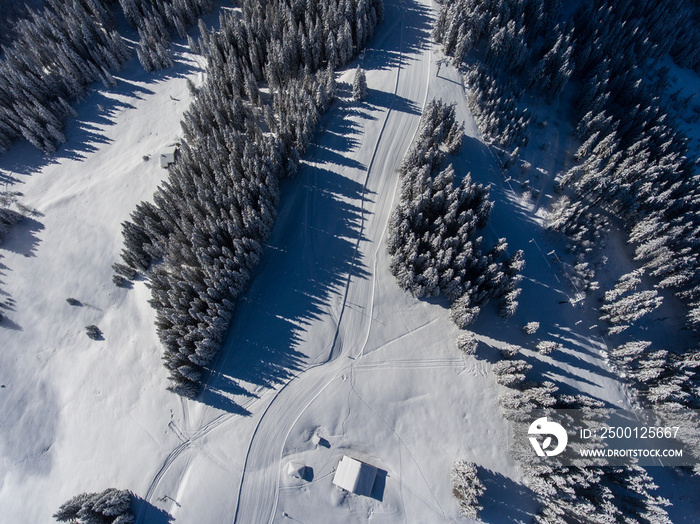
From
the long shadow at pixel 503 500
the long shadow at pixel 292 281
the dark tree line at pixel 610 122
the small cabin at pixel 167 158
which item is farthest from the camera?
the small cabin at pixel 167 158

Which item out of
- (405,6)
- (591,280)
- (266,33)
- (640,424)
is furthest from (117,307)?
(405,6)

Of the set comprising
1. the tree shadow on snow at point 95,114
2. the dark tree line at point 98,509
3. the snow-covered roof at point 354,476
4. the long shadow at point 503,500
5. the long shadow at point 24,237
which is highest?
the tree shadow on snow at point 95,114

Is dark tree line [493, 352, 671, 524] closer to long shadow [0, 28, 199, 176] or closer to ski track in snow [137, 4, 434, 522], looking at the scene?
ski track in snow [137, 4, 434, 522]

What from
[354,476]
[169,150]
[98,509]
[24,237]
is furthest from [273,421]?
[24,237]

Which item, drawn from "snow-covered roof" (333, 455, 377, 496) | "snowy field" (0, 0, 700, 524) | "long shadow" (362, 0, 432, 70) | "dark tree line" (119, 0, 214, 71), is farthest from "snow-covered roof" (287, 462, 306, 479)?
"dark tree line" (119, 0, 214, 71)

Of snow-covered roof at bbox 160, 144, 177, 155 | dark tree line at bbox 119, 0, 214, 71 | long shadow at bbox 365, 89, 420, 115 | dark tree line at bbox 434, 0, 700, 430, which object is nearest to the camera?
dark tree line at bbox 434, 0, 700, 430

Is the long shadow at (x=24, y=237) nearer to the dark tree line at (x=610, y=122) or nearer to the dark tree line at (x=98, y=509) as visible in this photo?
the dark tree line at (x=98, y=509)

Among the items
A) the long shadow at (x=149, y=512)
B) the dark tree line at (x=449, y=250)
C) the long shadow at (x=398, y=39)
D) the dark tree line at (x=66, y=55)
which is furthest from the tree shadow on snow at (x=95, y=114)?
the long shadow at (x=149, y=512)

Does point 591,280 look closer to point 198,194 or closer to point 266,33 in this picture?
point 198,194
